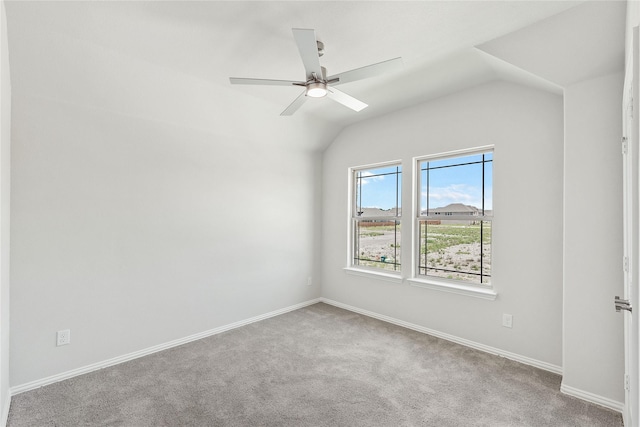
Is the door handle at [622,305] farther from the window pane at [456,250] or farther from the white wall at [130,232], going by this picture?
the white wall at [130,232]

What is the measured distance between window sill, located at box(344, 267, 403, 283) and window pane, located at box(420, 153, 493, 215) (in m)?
0.87

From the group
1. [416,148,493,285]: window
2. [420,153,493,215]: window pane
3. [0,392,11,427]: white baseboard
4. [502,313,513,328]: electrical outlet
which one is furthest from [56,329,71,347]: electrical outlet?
[502,313,513,328]: electrical outlet

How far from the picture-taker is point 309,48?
1.76m

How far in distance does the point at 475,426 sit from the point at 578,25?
2638mm

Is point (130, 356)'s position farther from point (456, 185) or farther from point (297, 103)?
point (456, 185)

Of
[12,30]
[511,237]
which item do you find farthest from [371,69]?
[12,30]

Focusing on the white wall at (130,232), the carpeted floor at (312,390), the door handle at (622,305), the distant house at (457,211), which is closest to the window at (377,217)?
the distant house at (457,211)

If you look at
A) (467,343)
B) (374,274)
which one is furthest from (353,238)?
(467,343)

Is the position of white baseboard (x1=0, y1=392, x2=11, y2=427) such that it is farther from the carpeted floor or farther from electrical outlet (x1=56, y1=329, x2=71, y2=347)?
electrical outlet (x1=56, y1=329, x2=71, y2=347)

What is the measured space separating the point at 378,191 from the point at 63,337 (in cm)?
366

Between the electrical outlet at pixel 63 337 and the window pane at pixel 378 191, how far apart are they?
3.41 m

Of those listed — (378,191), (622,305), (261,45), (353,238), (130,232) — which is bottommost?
(622,305)

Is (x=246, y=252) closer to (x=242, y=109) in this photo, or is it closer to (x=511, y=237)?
(x=242, y=109)

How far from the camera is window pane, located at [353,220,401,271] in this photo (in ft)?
13.3
